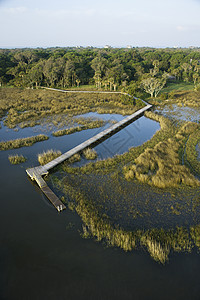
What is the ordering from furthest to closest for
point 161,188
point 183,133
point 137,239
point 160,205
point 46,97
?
1. point 46,97
2. point 183,133
3. point 161,188
4. point 160,205
5. point 137,239

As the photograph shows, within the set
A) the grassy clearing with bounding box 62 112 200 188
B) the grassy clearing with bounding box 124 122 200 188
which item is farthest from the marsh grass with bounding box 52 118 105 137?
the grassy clearing with bounding box 124 122 200 188

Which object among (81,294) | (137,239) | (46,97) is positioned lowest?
(81,294)

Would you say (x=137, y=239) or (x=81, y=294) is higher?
(x=137, y=239)

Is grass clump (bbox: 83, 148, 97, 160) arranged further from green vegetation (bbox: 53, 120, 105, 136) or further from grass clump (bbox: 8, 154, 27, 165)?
green vegetation (bbox: 53, 120, 105, 136)

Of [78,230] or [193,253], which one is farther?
[78,230]

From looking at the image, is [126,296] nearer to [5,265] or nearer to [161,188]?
[5,265]

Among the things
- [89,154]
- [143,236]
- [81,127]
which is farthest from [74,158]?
[143,236]

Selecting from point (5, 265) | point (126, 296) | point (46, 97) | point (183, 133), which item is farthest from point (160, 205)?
point (46, 97)
